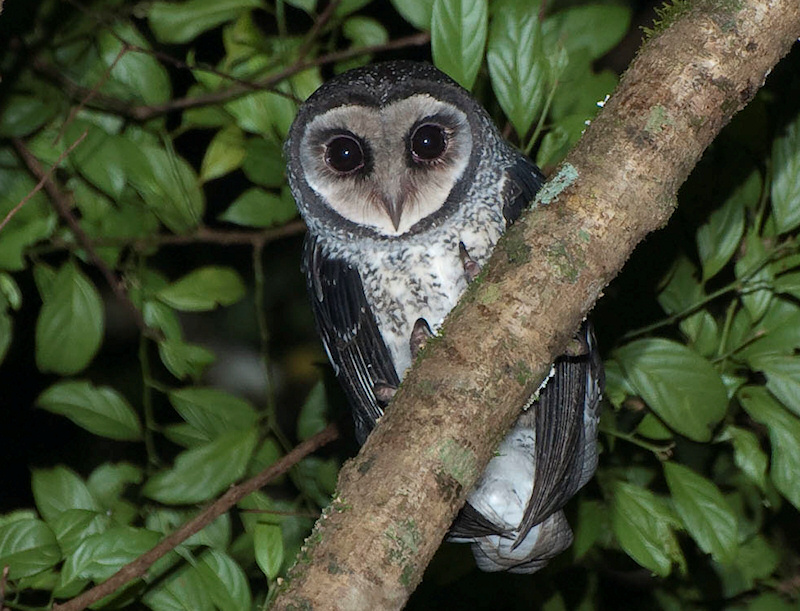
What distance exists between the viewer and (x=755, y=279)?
2436 millimetres

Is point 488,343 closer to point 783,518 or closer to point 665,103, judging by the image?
point 665,103

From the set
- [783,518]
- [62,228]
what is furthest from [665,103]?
[783,518]

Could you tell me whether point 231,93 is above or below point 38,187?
above

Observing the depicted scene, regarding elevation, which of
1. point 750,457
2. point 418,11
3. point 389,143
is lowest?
point 750,457

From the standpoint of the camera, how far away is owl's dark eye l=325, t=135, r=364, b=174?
2.36 metres

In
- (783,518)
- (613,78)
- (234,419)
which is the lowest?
(783,518)

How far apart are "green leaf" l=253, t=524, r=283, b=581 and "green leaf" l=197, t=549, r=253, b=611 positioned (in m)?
0.08

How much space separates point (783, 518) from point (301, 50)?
222cm

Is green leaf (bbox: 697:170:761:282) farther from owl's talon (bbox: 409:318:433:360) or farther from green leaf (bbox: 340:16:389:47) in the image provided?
green leaf (bbox: 340:16:389:47)

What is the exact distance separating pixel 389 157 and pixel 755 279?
0.95 metres

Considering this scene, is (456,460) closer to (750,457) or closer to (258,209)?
(750,457)

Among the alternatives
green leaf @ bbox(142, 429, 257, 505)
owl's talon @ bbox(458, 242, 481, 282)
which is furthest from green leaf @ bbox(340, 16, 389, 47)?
green leaf @ bbox(142, 429, 257, 505)

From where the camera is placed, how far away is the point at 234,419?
8.52 feet

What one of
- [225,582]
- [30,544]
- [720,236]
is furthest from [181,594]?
[720,236]
